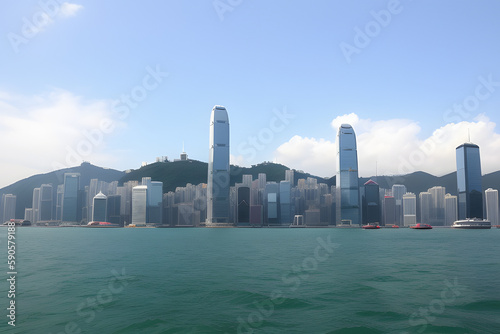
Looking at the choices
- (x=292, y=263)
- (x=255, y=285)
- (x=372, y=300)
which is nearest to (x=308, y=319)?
(x=372, y=300)

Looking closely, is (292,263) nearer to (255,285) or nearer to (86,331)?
(255,285)

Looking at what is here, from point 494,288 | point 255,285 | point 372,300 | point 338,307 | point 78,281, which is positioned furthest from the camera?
point 78,281

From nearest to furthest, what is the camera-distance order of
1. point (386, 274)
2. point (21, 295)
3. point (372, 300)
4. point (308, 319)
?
point (308, 319)
point (372, 300)
point (21, 295)
point (386, 274)

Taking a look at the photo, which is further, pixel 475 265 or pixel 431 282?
pixel 475 265

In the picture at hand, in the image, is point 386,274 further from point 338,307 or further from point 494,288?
point 338,307

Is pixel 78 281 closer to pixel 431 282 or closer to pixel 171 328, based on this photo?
pixel 171 328

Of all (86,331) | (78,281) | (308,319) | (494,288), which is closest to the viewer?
(86,331)

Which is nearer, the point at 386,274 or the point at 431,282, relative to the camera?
the point at 431,282

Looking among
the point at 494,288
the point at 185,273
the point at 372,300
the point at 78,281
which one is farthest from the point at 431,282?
the point at 78,281

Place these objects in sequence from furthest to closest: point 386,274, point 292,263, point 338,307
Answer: point 292,263
point 386,274
point 338,307
